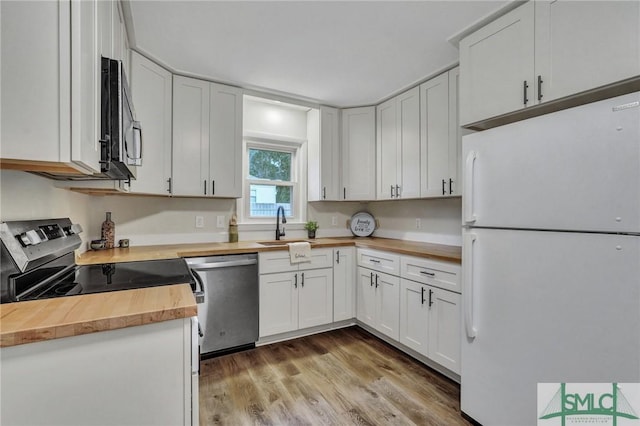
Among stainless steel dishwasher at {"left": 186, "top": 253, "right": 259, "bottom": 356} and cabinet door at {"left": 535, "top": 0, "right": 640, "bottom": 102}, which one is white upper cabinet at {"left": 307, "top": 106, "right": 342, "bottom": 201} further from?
cabinet door at {"left": 535, "top": 0, "right": 640, "bottom": 102}

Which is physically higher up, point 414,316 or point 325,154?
point 325,154

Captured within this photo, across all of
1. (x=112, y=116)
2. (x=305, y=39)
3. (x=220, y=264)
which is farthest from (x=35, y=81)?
(x=220, y=264)

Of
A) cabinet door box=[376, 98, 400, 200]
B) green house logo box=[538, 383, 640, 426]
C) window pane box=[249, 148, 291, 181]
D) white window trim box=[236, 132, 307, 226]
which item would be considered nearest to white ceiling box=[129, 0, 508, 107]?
cabinet door box=[376, 98, 400, 200]

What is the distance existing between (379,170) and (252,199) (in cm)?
139

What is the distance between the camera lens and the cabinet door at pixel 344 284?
2889 millimetres

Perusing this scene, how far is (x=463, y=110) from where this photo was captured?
1855 mm

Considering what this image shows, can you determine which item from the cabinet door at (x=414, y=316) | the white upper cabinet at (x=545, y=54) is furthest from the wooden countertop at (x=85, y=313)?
the white upper cabinet at (x=545, y=54)

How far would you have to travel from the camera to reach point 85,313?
35.1 inches

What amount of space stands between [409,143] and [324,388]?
7.01 ft

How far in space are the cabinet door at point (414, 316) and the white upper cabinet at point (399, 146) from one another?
0.84 metres

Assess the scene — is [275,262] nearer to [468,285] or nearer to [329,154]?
[329,154]

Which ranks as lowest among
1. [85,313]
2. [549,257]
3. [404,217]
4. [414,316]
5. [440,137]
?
[414,316]

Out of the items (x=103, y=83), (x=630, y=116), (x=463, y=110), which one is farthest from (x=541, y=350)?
(x=103, y=83)

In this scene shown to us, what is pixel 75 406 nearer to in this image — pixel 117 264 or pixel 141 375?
pixel 141 375
